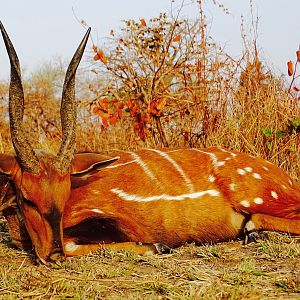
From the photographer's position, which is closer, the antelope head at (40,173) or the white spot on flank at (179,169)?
the antelope head at (40,173)

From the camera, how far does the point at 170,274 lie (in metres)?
3.27

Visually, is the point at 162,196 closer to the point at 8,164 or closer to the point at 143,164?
the point at 143,164

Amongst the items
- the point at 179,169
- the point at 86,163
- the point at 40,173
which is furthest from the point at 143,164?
the point at 40,173

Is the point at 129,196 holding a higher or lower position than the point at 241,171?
lower

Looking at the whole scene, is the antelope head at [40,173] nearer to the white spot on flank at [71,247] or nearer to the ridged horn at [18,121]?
the ridged horn at [18,121]

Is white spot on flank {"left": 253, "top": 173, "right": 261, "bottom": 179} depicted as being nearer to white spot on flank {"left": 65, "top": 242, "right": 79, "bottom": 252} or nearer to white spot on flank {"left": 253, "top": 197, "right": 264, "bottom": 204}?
white spot on flank {"left": 253, "top": 197, "right": 264, "bottom": 204}

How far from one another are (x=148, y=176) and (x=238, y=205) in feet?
2.27

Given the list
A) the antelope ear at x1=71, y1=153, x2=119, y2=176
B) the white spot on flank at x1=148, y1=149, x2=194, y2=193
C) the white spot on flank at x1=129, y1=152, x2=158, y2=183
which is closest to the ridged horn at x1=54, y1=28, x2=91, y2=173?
the antelope ear at x1=71, y1=153, x2=119, y2=176

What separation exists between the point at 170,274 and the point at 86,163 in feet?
3.50

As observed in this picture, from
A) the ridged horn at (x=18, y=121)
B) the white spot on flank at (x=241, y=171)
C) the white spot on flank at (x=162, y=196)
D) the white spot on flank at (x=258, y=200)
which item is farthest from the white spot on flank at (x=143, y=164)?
the ridged horn at (x=18, y=121)

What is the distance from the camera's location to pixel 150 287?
301cm

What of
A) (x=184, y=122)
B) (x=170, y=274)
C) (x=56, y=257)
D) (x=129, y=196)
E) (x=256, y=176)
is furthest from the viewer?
(x=184, y=122)

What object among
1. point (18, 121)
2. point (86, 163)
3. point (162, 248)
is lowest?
point (162, 248)

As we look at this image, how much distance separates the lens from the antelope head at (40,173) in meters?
3.60
